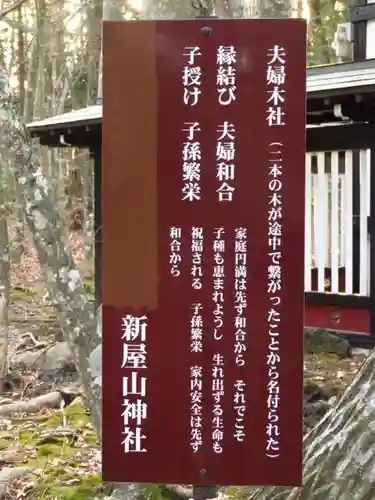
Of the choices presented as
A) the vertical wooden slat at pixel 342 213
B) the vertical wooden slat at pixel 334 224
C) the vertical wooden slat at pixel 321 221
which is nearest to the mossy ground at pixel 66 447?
the vertical wooden slat at pixel 334 224

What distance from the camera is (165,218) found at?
2771 mm

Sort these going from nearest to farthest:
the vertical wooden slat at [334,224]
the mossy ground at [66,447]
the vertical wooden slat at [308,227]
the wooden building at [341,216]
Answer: the mossy ground at [66,447]
the wooden building at [341,216]
the vertical wooden slat at [334,224]
the vertical wooden slat at [308,227]

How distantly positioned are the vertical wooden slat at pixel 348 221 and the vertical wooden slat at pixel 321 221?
10.4 inches

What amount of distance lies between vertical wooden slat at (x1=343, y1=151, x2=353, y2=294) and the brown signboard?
17.4 feet

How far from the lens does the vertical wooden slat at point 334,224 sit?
7988mm

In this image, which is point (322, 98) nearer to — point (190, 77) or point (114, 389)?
point (190, 77)

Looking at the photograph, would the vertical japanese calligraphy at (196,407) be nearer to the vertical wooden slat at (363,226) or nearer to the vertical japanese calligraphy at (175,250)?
the vertical japanese calligraphy at (175,250)

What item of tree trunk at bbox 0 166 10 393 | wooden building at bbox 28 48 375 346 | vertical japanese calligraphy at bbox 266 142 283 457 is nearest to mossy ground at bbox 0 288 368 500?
wooden building at bbox 28 48 375 346

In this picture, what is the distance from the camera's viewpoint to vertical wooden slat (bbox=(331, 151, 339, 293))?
7.99 metres

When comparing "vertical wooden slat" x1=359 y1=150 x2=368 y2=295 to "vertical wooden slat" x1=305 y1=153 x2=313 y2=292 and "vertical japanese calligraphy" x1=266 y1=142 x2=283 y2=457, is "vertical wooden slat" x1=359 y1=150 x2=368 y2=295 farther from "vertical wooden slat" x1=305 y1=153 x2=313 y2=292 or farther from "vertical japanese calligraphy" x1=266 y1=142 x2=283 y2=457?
"vertical japanese calligraphy" x1=266 y1=142 x2=283 y2=457

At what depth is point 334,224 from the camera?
8.11m

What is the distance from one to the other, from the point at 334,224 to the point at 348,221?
208 millimetres

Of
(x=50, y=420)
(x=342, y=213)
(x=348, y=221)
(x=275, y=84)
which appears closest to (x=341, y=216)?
(x=342, y=213)

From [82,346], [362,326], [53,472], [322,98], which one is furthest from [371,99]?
[53,472]
